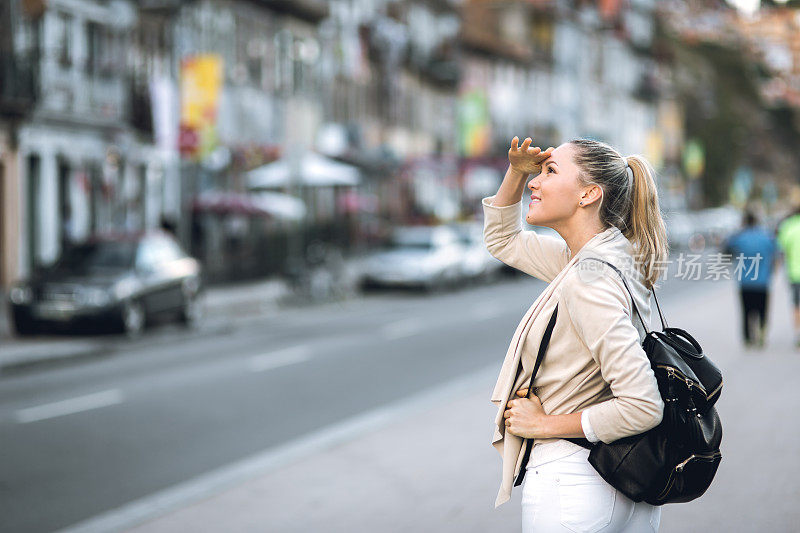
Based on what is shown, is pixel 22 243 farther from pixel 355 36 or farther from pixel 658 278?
pixel 658 278

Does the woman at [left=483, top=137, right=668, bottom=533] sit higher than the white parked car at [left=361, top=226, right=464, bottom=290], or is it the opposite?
the woman at [left=483, top=137, right=668, bottom=533]

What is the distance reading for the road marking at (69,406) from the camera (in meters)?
10.8

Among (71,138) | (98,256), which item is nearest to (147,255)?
(98,256)

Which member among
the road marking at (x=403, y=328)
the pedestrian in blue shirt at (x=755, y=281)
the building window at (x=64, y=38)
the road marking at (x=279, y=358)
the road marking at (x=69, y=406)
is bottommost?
the road marking at (x=403, y=328)

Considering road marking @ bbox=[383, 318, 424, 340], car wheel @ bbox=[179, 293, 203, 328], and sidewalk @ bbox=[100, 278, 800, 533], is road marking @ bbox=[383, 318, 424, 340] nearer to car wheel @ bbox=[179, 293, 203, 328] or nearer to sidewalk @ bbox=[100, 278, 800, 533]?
car wheel @ bbox=[179, 293, 203, 328]

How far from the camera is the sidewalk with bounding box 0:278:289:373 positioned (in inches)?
620

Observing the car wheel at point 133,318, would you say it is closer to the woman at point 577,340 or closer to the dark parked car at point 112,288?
the dark parked car at point 112,288

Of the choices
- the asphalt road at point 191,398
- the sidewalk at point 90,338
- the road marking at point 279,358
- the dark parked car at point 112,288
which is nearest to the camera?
the asphalt road at point 191,398

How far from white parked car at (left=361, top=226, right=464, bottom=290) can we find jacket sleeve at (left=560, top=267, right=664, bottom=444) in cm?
2761

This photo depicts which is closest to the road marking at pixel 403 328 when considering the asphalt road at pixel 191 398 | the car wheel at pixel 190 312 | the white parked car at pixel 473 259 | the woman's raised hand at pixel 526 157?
the asphalt road at pixel 191 398

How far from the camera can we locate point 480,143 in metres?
51.9

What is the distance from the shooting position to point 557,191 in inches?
121

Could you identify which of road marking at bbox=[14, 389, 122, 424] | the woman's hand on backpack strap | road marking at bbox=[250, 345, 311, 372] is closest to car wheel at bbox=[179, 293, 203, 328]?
road marking at bbox=[250, 345, 311, 372]

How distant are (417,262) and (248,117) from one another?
8.82 metres
